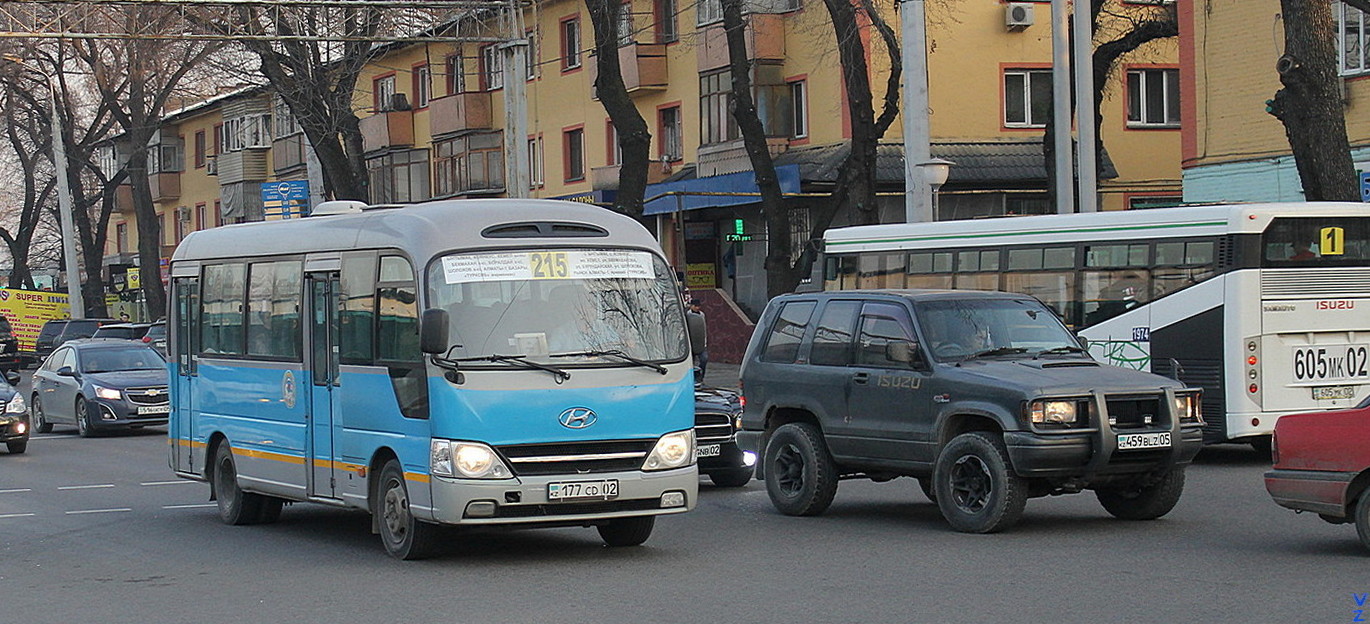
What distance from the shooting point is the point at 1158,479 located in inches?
546

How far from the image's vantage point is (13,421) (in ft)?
81.8

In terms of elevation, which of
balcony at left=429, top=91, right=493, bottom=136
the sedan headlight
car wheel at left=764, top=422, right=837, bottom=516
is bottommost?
car wheel at left=764, top=422, right=837, bottom=516

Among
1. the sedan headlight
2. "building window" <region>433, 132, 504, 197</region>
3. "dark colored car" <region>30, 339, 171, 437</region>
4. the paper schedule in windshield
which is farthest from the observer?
"building window" <region>433, 132, 504, 197</region>

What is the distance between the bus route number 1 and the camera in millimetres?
12461

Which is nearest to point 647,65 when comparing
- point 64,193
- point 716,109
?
point 716,109

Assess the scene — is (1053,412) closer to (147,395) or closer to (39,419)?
(147,395)

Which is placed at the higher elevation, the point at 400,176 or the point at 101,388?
the point at 400,176

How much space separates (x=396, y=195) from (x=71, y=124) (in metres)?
10.4

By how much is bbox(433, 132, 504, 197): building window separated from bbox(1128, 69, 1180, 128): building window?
1788cm

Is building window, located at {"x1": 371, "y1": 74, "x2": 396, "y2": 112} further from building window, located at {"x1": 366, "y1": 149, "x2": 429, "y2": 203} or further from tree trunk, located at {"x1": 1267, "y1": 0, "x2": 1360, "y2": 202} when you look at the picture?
tree trunk, located at {"x1": 1267, "y1": 0, "x2": 1360, "y2": 202}

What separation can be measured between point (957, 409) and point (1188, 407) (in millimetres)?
1722

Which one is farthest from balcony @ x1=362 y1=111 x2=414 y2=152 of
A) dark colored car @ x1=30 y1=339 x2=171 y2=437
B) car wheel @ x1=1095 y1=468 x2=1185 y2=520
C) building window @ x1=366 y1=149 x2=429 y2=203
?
car wheel @ x1=1095 y1=468 x2=1185 y2=520

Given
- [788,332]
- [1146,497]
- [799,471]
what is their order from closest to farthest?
[1146,497], [799,471], [788,332]

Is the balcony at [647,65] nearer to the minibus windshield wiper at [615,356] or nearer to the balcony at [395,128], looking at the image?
the balcony at [395,128]
